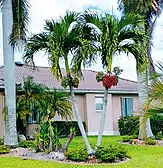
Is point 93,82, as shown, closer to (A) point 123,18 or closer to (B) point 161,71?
(A) point 123,18

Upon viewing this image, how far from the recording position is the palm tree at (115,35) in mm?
13992

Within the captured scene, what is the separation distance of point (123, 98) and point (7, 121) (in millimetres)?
16010

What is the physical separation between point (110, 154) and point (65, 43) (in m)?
4.33

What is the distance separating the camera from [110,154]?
1361cm

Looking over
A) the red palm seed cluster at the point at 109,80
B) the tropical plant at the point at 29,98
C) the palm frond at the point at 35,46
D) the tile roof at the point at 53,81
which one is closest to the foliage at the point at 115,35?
the red palm seed cluster at the point at 109,80

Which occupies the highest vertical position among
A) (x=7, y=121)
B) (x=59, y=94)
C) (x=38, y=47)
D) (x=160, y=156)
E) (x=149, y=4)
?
(x=149, y=4)

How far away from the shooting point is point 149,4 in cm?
2036

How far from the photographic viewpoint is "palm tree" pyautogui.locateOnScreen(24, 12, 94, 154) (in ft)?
46.6

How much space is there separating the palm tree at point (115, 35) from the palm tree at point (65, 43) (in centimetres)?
47

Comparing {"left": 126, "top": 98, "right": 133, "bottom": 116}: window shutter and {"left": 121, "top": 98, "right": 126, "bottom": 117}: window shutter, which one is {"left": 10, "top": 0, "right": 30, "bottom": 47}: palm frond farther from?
{"left": 126, "top": 98, "right": 133, "bottom": 116}: window shutter

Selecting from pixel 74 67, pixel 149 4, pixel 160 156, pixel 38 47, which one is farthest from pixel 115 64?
pixel 149 4

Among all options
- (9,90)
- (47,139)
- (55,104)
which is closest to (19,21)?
(9,90)

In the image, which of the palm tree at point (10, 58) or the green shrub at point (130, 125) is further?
the green shrub at point (130, 125)

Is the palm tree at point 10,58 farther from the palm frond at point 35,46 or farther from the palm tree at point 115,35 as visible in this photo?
the palm tree at point 115,35
